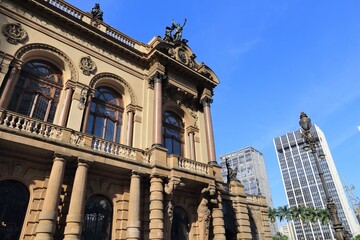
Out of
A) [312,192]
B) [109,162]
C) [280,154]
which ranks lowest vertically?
[109,162]

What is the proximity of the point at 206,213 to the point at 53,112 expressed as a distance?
9.88 m

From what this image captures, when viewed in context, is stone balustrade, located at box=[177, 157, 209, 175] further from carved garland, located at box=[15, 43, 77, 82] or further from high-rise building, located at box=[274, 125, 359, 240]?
high-rise building, located at box=[274, 125, 359, 240]

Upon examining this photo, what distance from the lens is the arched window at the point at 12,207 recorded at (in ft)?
34.0

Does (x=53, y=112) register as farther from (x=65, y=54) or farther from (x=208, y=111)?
(x=208, y=111)

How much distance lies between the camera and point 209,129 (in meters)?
19.2

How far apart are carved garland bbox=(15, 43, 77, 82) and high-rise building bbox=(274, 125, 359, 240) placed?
9837cm

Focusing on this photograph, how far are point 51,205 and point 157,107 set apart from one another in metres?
8.25

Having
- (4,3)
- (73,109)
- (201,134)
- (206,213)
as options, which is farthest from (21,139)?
(201,134)

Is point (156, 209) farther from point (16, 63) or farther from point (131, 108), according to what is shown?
point (16, 63)

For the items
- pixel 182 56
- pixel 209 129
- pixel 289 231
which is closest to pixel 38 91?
pixel 182 56

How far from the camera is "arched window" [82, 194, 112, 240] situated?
12158 mm

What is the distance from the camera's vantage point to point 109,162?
1277 cm

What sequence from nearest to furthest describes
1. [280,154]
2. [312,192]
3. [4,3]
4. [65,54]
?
[4,3] < [65,54] < [312,192] < [280,154]

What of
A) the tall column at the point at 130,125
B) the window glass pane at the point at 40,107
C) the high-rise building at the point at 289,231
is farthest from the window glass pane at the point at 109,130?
the high-rise building at the point at 289,231
